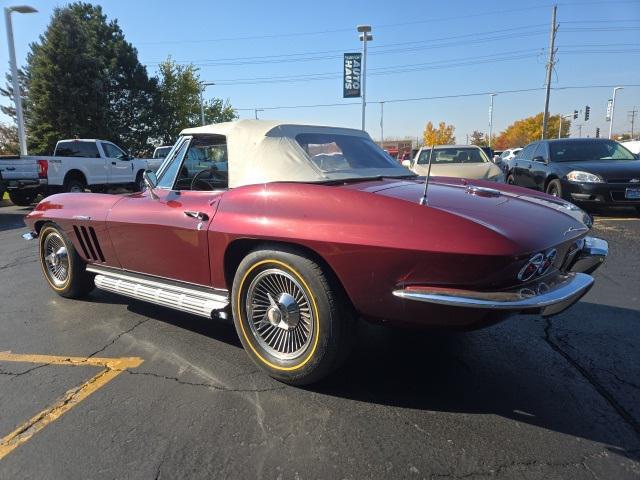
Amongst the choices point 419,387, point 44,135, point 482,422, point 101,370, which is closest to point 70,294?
point 101,370

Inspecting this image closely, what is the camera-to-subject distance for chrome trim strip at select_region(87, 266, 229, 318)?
3.00 metres

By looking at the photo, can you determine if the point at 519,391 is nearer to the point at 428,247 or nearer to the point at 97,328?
the point at 428,247

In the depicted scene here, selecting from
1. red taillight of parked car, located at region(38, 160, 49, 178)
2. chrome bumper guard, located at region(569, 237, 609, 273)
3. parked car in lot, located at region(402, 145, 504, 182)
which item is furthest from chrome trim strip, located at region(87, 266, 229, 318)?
red taillight of parked car, located at region(38, 160, 49, 178)

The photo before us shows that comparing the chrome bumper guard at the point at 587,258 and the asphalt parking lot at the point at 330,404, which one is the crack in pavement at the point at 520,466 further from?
the chrome bumper guard at the point at 587,258

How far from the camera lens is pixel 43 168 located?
1259 cm

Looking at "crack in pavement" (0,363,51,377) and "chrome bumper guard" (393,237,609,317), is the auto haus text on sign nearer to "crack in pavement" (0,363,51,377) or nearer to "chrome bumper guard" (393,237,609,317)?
"crack in pavement" (0,363,51,377)

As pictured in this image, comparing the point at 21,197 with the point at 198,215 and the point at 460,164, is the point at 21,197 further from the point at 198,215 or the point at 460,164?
the point at 198,215

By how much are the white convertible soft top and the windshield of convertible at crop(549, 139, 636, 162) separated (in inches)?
288

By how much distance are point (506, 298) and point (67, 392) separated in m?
2.48

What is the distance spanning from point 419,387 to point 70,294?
11.2 feet

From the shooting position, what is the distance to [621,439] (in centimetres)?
212

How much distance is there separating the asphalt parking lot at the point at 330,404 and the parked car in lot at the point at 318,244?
0.34 meters

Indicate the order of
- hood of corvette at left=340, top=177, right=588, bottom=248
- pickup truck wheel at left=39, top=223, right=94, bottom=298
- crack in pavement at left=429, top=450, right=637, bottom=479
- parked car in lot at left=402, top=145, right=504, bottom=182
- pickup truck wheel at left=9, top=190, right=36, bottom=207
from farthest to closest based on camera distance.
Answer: pickup truck wheel at left=9, top=190, right=36, bottom=207 < parked car in lot at left=402, top=145, right=504, bottom=182 < pickup truck wheel at left=39, top=223, right=94, bottom=298 < hood of corvette at left=340, top=177, right=588, bottom=248 < crack in pavement at left=429, top=450, right=637, bottom=479

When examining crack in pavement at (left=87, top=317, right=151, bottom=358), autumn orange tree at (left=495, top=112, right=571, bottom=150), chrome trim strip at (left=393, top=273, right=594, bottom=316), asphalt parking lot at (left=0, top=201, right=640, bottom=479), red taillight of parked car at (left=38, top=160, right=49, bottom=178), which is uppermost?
autumn orange tree at (left=495, top=112, right=571, bottom=150)
